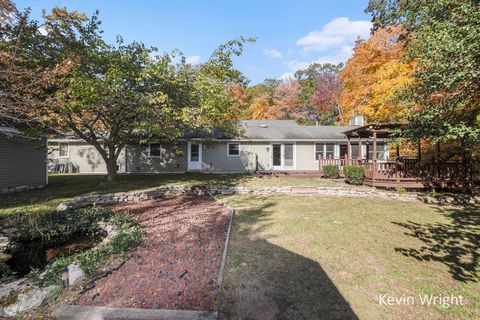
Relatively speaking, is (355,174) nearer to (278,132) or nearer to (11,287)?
(278,132)

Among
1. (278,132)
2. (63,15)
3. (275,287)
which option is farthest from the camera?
(278,132)

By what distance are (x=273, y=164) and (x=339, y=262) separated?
14.8 metres

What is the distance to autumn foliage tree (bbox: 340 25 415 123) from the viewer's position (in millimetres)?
15602

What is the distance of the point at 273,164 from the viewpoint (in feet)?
62.0

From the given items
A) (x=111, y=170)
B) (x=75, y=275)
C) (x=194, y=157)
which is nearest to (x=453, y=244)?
(x=75, y=275)

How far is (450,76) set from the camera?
6.87 meters

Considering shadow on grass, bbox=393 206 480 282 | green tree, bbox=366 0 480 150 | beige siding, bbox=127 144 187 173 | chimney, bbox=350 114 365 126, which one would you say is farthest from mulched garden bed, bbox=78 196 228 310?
chimney, bbox=350 114 365 126

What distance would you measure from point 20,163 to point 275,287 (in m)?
13.6

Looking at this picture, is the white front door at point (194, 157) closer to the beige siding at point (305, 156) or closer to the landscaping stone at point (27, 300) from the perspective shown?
the beige siding at point (305, 156)

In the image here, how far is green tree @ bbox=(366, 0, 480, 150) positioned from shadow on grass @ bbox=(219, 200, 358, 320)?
6.50 metres

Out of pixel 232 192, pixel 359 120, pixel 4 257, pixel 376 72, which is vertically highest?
pixel 376 72


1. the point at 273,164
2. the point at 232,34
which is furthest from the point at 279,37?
the point at 273,164

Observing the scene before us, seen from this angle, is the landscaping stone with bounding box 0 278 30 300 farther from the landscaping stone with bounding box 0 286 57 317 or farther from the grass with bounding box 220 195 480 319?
the grass with bounding box 220 195 480 319

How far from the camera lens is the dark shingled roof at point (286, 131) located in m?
18.6
